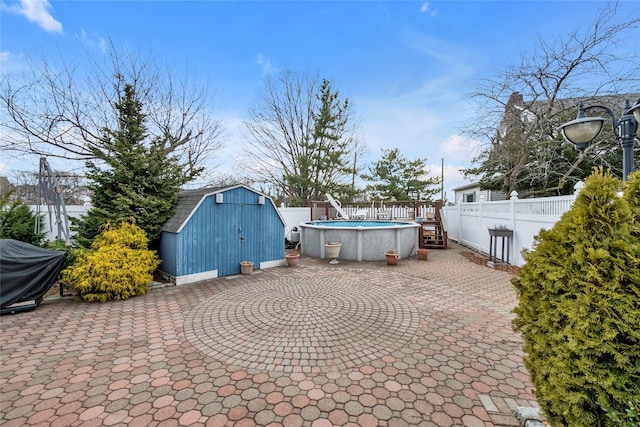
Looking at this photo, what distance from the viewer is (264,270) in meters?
7.52

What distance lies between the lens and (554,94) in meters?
10.2

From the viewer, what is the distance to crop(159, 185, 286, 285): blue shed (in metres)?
6.30

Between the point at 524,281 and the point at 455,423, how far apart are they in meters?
1.32

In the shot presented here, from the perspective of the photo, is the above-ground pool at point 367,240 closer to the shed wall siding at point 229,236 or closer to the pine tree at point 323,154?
the shed wall siding at point 229,236

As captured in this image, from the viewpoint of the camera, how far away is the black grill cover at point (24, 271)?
13.9ft

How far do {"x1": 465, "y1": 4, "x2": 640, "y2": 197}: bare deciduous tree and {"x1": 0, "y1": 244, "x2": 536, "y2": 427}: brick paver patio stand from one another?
9.32 metres

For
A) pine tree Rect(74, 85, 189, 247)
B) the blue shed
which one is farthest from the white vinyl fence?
the blue shed

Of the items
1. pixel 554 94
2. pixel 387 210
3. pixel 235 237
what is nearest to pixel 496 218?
pixel 554 94

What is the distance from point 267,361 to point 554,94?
1384 centimetres

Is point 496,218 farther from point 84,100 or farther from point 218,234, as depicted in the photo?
point 84,100

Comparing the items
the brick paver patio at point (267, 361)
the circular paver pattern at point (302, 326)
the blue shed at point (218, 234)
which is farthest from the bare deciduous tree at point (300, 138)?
the brick paver patio at point (267, 361)

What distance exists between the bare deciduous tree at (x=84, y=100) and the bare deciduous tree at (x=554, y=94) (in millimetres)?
12602

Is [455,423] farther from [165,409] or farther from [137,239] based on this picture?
[137,239]

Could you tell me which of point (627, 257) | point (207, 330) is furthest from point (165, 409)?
point (627, 257)
